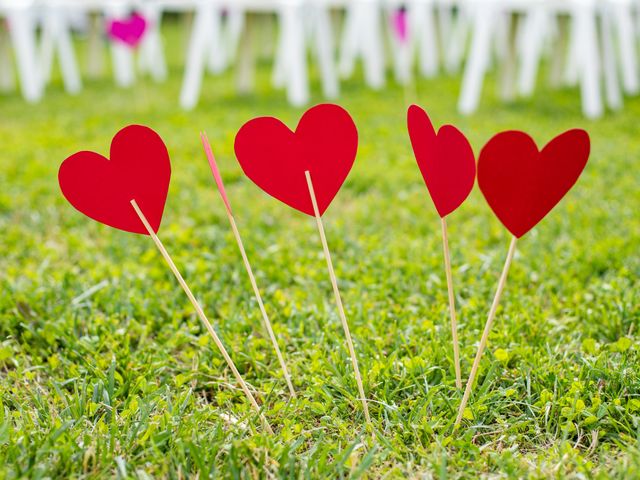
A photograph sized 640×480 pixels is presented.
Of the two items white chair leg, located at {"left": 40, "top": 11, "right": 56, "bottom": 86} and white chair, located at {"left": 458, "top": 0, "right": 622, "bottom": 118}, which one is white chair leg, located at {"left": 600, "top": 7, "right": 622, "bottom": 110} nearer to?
white chair, located at {"left": 458, "top": 0, "right": 622, "bottom": 118}

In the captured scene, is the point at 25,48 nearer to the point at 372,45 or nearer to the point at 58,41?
the point at 58,41

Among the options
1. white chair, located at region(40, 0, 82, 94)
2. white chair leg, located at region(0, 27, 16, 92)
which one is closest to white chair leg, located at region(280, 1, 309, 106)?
white chair, located at region(40, 0, 82, 94)

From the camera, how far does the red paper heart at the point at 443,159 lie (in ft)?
3.05

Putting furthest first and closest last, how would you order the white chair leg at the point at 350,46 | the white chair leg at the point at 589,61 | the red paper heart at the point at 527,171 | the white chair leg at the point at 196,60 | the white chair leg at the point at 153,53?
the white chair leg at the point at 350,46, the white chair leg at the point at 153,53, the white chair leg at the point at 196,60, the white chair leg at the point at 589,61, the red paper heart at the point at 527,171

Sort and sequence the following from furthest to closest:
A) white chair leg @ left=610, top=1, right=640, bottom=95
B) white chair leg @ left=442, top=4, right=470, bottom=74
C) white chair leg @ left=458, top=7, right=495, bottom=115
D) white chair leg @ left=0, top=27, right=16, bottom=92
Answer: white chair leg @ left=442, top=4, right=470, bottom=74, white chair leg @ left=0, top=27, right=16, bottom=92, white chair leg @ left=610, top=1, right=640, bottom=95, white chair leg @ left=458, top=7, right=495, bottom=115

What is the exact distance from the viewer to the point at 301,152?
1.00 meters

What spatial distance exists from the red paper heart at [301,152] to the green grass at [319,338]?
33 centimetres

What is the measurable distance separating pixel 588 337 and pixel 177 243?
1.05m

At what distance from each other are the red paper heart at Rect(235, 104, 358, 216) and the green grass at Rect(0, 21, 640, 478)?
0.33m

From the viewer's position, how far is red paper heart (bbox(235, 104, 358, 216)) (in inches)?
39.0

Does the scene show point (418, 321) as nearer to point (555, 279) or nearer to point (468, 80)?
point (555, 279)

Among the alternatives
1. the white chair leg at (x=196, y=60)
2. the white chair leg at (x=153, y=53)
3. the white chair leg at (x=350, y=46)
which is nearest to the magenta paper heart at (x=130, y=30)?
the white chair leg at (x=196, y=60)

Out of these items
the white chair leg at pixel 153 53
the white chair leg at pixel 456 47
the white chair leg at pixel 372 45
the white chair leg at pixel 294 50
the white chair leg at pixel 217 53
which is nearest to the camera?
the white chair leg at pixel 294 50

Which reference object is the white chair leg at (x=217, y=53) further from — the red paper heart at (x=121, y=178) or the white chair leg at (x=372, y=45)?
the red paper heart at (x=121, y=178)
